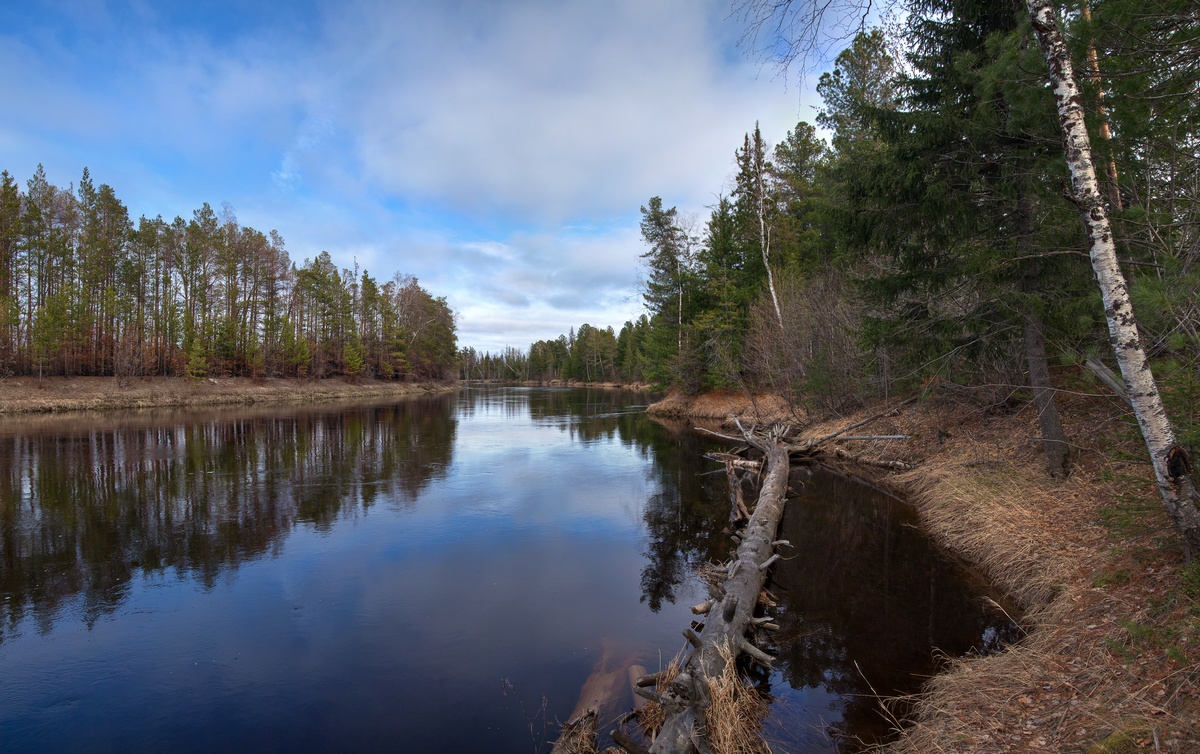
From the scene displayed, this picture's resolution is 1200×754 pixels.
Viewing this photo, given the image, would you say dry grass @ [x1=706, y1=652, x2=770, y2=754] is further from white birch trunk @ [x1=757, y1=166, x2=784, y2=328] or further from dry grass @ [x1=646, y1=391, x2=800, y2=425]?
white birch trunk @ [x1=757, y1=166, x2=784, y2=328]

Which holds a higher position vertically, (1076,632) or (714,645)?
(1076,632)

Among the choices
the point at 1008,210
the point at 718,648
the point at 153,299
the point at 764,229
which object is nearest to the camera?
the point at 718,648

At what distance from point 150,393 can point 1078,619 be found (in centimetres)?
4718

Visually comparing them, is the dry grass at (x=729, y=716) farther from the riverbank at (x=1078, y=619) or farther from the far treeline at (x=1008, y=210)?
the far treeline at (x=1008, y=210)

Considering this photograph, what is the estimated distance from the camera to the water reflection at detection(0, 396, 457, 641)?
7434 mm

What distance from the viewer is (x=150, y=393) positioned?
35.6 m

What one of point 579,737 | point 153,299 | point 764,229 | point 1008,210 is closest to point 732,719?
point 579,737

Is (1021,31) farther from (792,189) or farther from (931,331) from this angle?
(792,189)

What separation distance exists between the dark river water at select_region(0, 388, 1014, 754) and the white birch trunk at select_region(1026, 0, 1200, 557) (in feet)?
7.72

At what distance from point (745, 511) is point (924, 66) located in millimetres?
8628

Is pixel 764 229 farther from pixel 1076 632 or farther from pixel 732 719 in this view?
pixel 732 719

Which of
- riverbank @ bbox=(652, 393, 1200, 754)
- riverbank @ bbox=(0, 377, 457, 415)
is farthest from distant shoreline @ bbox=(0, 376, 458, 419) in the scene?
riverbank @ bbox=(652, 393, 1200, 754)

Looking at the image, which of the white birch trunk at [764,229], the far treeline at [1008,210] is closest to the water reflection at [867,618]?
the far treeline at [1008,210]

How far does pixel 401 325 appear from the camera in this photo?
6600 cm
